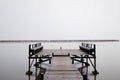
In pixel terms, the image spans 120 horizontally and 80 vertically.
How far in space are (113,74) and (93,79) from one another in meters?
1.69

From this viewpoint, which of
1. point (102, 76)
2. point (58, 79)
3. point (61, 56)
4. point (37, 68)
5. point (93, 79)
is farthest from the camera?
point (37, 68)

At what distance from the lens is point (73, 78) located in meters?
5.37

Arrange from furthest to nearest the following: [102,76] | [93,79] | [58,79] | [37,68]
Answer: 1. [37,68]
2. [102,76]
3. [93,79]
4. [58,79]

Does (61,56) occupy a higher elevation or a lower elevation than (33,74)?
higher

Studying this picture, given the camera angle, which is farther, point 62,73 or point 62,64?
point 62,64

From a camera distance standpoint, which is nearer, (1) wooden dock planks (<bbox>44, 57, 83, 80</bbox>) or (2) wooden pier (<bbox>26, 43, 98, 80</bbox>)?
(1) wooden dock planks (<bbox>44, 57, 83, 80</bbox>)

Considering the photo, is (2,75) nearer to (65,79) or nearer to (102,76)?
(102,76)

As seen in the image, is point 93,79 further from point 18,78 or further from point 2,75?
point 2,75

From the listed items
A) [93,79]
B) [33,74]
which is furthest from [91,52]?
[33,74]

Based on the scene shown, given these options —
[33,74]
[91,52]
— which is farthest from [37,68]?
[91,52]

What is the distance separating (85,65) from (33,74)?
3621 mm

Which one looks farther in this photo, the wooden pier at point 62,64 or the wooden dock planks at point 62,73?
the wooden pier at point 62,64

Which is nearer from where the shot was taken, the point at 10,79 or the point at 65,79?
the point at 65,79

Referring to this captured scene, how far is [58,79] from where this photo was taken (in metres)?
5.24
